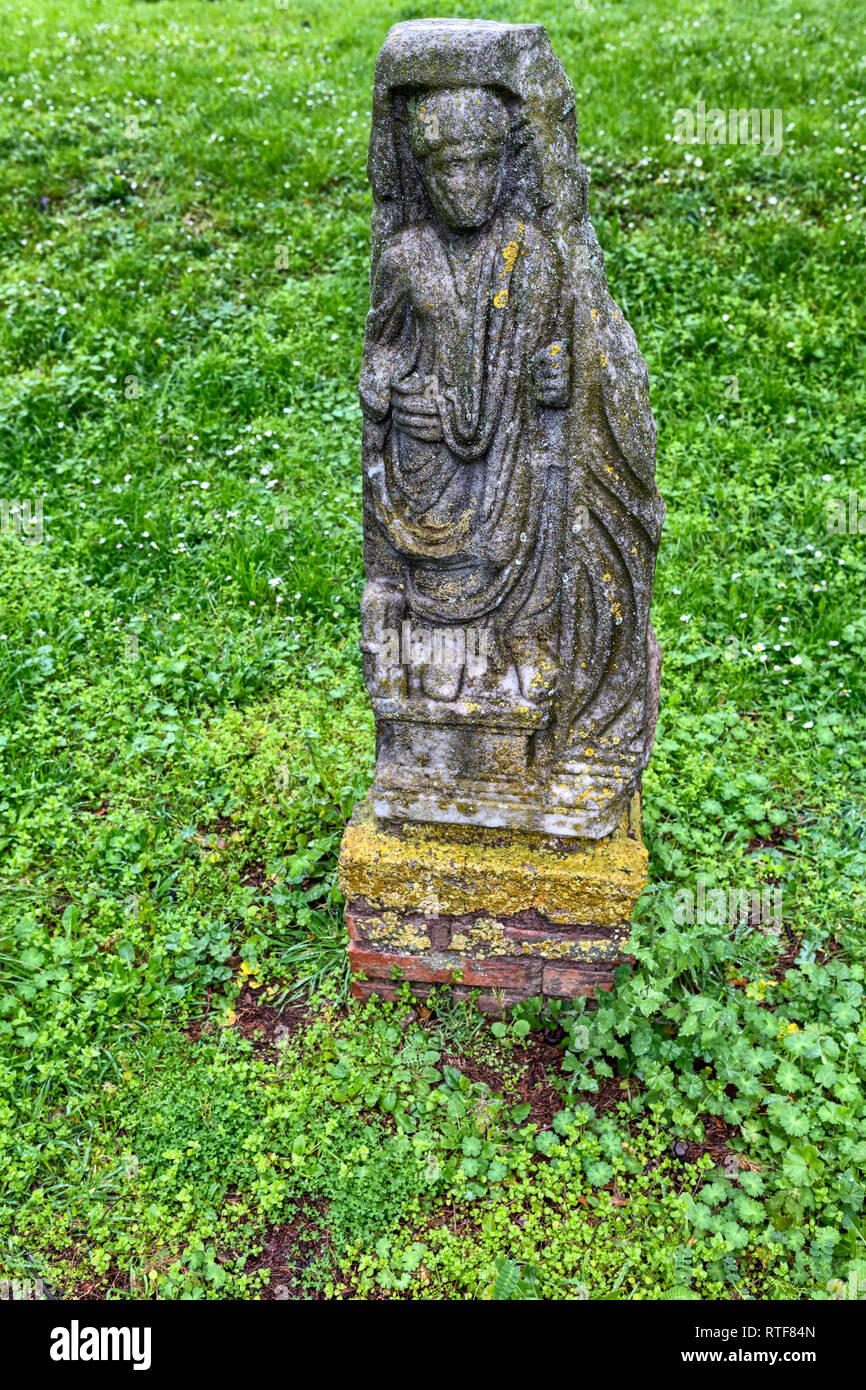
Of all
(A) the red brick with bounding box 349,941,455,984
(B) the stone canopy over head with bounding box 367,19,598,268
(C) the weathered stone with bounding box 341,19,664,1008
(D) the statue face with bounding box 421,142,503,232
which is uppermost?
(B) the stone canopy over head with bounding box 367,19,598,268

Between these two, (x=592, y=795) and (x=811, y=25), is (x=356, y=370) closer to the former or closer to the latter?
(x=592, y=795)

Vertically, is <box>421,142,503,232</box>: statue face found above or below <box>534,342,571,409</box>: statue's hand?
above

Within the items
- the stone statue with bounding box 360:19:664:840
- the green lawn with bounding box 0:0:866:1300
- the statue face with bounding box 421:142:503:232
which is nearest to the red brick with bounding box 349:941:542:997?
the green lawn with bounding box 0:0:866:1300

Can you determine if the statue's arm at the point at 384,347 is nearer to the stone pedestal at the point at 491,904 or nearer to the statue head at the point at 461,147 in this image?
the statue head at the point at 461,147

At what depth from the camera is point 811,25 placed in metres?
8.97

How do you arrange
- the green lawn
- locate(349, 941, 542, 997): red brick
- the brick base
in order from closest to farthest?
the green lawn
the brick base
locate(349, 941, 542, 997): red brick

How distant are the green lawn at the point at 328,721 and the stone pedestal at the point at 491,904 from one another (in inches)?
5.4

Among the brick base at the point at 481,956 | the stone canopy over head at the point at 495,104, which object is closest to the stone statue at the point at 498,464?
the stone canopy over head at the point at 495,104

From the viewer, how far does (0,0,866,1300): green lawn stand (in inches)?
126

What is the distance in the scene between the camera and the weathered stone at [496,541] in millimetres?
2701

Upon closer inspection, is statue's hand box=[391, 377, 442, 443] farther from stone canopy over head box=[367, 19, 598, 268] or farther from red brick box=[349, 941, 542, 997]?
red brick box=[349, 941, 542, 997]

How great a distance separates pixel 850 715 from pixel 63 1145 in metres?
3.53

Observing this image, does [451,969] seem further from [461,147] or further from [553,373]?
[461,147]

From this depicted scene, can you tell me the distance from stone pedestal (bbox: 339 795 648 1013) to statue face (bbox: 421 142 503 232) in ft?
5.86
